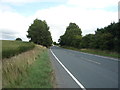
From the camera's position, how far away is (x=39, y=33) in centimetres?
9362

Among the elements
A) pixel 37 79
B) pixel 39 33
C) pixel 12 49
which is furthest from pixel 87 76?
pixel 39 33

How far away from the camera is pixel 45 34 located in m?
95.6

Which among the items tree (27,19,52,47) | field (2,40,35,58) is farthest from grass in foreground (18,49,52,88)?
tree (27,19,52,47)

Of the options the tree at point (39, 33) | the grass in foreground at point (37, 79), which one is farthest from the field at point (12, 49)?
the tree at point (39, 33)

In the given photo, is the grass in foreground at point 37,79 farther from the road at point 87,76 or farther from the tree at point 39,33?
the tree at point 39,33

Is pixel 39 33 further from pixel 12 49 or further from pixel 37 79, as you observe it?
pixel 37 79

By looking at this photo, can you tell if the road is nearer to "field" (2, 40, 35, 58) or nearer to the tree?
"field" (2, 40, 35, 58)

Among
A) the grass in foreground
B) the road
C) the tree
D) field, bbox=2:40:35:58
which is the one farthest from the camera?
the tree

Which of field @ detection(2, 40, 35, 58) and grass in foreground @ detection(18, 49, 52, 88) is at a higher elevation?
field @ detection(2, 40, 35, 58)

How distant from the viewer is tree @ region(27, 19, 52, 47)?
93.6 m

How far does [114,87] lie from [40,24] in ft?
286

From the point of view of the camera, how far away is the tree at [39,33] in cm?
9356

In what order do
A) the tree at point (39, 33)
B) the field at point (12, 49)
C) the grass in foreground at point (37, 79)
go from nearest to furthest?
1. the grass in foreground at point (37, 79)
2. the field at point (12, 49)
3. the tree at point (39, 33)

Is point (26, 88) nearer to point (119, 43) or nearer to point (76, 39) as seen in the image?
point (119, 43)
